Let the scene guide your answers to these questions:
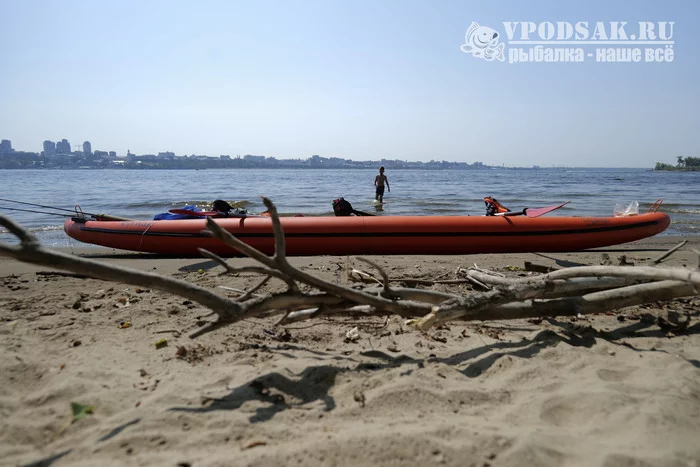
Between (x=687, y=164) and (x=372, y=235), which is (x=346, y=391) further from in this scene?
(x=687, y=164)

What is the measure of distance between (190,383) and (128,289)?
83.4 inches

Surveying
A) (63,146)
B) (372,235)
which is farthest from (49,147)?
(372,235)

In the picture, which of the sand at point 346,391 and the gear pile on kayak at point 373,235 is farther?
the gear pile on kayak at point 373,235

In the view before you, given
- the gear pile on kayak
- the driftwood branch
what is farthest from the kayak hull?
the driftwood branch

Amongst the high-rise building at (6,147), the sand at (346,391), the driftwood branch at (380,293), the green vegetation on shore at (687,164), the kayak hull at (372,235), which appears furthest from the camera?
the high-rise building at (6,147)

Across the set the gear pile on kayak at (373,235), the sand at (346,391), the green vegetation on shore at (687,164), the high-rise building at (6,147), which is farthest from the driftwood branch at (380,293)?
the high-rise building at (6,147)

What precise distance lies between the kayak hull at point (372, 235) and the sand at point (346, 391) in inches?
119

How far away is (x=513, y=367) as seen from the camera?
85.6 inches

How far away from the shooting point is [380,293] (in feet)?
7.99

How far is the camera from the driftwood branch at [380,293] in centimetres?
188

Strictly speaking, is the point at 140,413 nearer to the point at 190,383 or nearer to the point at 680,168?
the point at 190,383

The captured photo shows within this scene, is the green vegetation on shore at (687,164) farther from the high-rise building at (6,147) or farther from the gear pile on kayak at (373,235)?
the high-rise building at (6,147)

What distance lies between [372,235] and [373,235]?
1 centimetres

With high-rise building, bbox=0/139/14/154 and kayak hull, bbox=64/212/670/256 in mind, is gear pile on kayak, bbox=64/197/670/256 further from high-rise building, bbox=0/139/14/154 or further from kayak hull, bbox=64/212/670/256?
high-rise building, bbox=0/139/14/154
